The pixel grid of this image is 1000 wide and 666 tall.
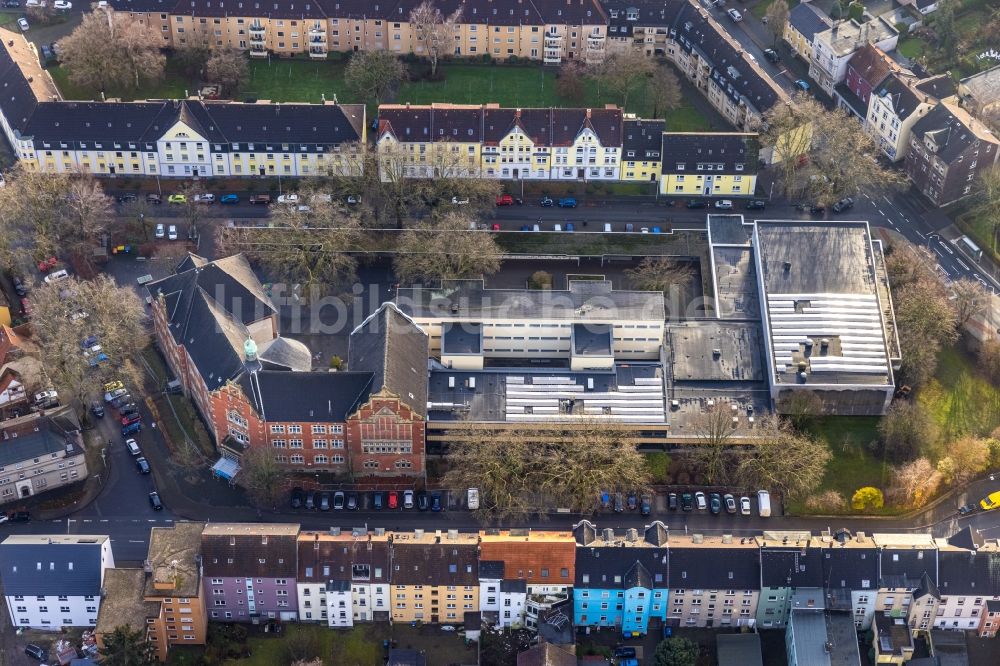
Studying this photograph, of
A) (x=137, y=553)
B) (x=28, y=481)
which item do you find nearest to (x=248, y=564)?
(x=137, y=553)

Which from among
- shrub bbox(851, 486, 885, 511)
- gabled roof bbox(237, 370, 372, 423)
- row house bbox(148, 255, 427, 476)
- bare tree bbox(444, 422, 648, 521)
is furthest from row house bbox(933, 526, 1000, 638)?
gabled roof bbox(237, 370, 372, 423)

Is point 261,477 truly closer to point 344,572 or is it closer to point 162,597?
point 344,572

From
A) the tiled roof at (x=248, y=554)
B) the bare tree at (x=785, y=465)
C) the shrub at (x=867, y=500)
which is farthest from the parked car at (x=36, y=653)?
the shrub at (x=867, y=500)

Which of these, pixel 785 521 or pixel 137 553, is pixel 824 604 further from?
pixel 137 553

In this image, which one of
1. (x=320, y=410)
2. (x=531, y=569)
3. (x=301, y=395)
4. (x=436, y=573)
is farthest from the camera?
(x=301, y=395)

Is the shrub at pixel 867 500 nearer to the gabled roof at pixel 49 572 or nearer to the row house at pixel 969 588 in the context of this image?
the row house at pixel 969 588

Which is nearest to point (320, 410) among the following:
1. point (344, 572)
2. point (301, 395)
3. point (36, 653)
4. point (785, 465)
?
point (301, 395)
